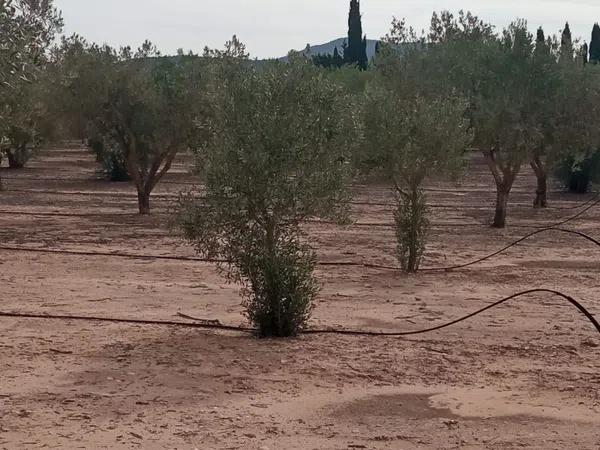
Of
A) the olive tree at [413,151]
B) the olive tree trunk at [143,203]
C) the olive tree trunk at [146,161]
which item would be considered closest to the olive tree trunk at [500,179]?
the olive tree at [413,151]

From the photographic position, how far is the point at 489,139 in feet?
66.8

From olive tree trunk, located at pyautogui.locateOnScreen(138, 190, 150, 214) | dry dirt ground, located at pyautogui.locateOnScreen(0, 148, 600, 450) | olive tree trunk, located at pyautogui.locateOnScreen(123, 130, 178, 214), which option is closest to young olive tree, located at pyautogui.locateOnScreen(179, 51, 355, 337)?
dry dirt ground, located at pyautogui.locateOnScreen(0, 148, 600, 450)

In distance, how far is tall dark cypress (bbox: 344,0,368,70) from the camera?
7069 centimetres

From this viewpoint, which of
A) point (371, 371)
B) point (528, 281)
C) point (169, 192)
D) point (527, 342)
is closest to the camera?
point (371, 371)

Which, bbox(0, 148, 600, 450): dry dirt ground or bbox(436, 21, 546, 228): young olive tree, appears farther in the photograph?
bbox(436, 21, 546, 228): young olive tree

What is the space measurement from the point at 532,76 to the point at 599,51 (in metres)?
43.5

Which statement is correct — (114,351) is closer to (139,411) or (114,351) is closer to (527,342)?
(139,411)

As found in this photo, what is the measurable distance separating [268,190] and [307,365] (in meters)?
2.06

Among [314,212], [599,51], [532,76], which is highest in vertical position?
[599,51]

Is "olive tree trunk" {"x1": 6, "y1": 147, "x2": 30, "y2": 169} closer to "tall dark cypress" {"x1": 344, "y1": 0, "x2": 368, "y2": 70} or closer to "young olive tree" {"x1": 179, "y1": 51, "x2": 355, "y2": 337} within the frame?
"young olive tree" {"x1": 179, "y1": 51, "x2": 355, "y2": 337}

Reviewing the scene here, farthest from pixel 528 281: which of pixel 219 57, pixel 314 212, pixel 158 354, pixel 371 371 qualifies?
pixel 219 57

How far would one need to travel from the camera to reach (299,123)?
9.53m

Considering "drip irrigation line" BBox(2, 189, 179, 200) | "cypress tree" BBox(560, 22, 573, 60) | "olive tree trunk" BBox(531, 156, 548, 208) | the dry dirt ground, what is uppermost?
"cypress tree" BBox(560, 22, 573, 60)

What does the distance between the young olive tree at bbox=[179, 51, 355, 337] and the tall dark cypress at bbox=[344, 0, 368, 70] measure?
61.5m
